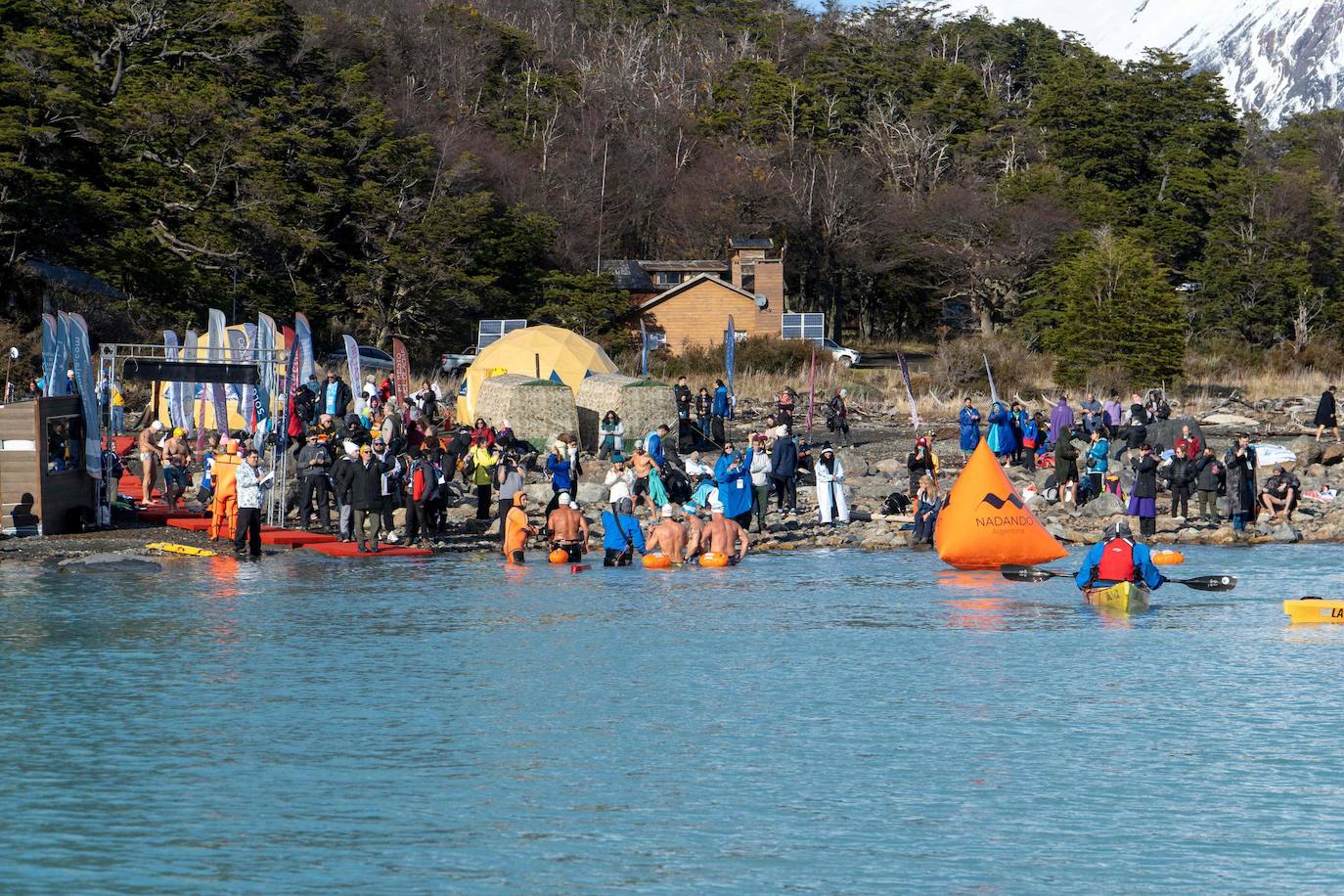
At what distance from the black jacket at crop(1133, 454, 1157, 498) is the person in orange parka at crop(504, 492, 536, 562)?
381 inches

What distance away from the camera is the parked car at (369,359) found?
50312 mm

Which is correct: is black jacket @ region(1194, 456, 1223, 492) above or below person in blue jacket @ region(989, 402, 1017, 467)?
below

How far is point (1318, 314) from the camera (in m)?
65.7

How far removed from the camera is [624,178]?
3196 inches

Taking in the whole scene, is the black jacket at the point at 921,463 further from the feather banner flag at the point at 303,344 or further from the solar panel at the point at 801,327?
the solar panel at the point at 801,327

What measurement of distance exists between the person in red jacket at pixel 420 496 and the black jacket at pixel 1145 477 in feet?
36.1

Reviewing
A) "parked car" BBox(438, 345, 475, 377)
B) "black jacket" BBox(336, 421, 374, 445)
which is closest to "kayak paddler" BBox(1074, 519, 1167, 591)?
"black jacket" BBox(336, 421, 374, 445)

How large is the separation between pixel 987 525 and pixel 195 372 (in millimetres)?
11834

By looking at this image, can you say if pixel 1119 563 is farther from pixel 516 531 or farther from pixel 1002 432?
pixel 1002 432

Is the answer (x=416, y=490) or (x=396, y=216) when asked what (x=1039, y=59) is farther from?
(x=416, y=490)

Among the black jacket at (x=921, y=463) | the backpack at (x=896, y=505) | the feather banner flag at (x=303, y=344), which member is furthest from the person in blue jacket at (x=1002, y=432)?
the feather banner flag at (x=303, y=344)

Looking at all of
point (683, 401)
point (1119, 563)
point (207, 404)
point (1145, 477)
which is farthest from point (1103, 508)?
point (207, 404)

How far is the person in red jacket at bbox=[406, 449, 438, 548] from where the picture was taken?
24.7 m

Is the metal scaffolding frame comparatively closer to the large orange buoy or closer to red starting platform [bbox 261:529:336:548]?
red starting platform [bbox 261:529:336:548]
